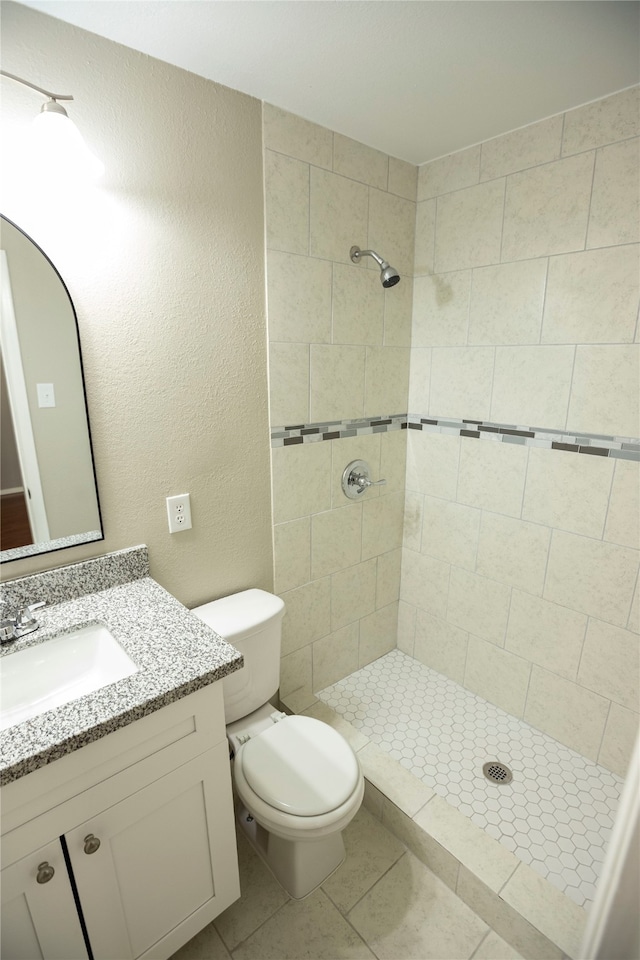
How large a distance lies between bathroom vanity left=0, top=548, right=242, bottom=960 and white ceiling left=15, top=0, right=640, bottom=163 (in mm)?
1425

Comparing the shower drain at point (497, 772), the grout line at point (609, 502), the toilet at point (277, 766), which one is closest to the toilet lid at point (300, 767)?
the toilet at point (277, 766)

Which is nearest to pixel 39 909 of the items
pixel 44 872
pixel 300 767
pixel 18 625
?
pixel 44 872

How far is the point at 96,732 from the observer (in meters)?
0.85

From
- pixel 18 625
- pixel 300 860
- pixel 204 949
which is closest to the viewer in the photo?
pixel 18 625

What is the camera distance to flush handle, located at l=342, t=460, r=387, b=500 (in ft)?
6.39

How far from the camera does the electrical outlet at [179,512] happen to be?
147cm

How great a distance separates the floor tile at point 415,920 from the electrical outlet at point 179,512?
1271 mm

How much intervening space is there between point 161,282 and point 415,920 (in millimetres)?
2005

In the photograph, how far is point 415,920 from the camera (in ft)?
4.49

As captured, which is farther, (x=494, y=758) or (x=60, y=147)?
(x=494, y=758)

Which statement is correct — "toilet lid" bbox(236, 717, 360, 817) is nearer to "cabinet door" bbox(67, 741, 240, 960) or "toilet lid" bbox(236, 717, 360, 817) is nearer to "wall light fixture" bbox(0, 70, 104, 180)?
"cabinet door" bbox(67, 741, 240, 960)

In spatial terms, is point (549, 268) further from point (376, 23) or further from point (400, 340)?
point (376, 23)

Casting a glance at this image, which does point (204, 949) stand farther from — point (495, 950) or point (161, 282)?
point (161, 282)

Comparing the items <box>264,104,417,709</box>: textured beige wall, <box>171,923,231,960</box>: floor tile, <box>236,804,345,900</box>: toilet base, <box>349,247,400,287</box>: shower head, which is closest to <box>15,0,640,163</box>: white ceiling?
<box>264,104,417,709</box>: textured beige wall
